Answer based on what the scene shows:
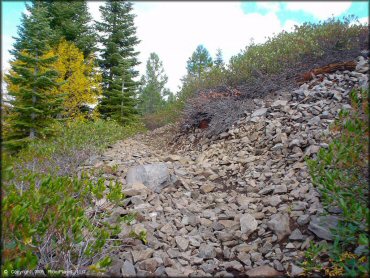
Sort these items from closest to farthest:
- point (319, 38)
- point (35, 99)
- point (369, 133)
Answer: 1. point (369, 133)
2. point (319, 38)
3. point (35, 99)

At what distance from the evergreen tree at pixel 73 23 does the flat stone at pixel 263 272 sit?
58.8ft

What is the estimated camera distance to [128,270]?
3168mm

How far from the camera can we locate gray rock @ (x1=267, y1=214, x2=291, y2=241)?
12.0 feet

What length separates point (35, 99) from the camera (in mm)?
10742

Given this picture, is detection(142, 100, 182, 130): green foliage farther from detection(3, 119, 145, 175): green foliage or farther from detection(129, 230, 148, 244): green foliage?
detection(129, 230, 148, 244): green foliage

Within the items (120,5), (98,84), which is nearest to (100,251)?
(98,84)

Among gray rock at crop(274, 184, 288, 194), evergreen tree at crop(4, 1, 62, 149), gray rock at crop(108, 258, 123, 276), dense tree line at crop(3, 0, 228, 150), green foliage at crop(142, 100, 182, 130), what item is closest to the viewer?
gray rock at crop(108, 258, 123, 276)

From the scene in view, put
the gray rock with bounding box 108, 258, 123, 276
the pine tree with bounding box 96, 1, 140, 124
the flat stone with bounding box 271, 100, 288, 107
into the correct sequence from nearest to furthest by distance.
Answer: the gray rock with bounding box 108, 258, 123, 276 < the flat stone with bounding box 271, 100, 288, 107 < the pine tree with bounding box 96, 1, 140, 124

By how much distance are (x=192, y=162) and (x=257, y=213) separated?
299cm

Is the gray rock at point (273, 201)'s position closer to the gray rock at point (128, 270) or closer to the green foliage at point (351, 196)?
the green foliage at point (351, 196)

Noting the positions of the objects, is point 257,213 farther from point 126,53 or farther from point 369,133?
point 126,53

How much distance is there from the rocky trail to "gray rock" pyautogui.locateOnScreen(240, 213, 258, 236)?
2 centimetres

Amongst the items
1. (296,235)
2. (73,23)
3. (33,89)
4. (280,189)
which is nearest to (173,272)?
(296,235)

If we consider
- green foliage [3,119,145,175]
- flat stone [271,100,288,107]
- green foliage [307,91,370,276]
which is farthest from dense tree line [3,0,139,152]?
green foliage [307,91,370,276]
